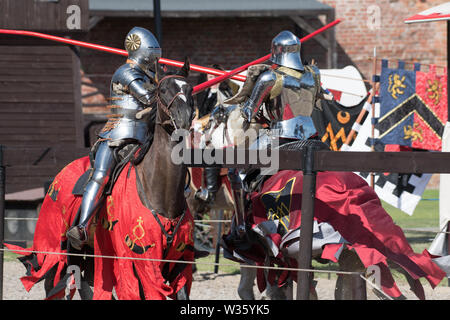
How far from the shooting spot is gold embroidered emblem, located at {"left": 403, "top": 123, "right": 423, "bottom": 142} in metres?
11.4

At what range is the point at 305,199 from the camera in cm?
527

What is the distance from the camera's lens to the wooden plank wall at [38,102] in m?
14.7

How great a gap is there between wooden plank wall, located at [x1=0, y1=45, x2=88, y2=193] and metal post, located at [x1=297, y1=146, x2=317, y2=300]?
981cm

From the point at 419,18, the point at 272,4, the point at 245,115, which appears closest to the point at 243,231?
the point at 245,115

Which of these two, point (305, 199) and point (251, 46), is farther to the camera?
point (251, 46)

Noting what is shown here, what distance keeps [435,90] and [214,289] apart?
4764 mm

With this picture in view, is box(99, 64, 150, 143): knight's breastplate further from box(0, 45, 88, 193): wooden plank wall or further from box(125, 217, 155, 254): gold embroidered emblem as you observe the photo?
box(0, 45, 88, 193): wooden plank wall

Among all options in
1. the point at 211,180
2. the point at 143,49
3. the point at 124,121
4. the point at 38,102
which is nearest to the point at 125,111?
the point at 124,121

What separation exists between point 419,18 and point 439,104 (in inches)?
102

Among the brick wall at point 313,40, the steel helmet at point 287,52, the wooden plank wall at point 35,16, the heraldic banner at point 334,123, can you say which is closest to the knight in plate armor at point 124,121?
the steel helmet at point 287,52

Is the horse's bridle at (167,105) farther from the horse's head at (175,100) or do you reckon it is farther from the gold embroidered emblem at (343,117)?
the gold embroidered emblem at (343,117)
